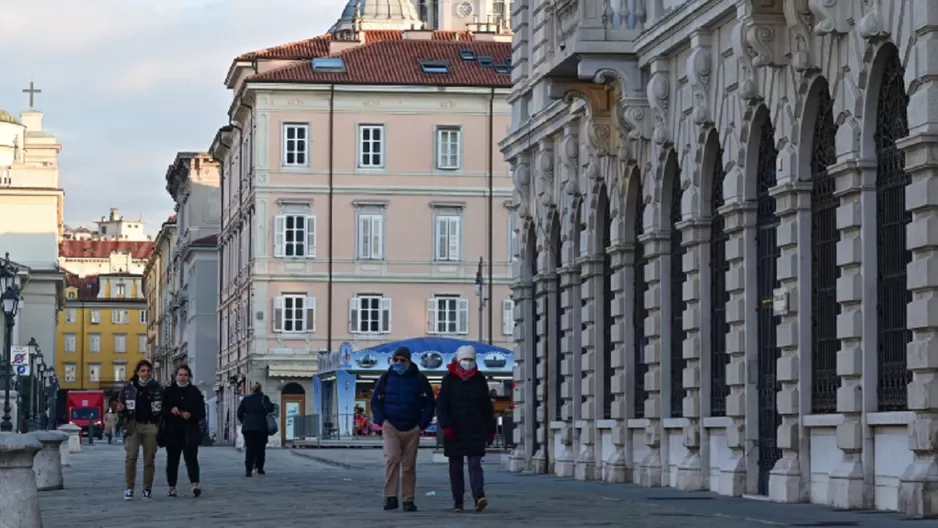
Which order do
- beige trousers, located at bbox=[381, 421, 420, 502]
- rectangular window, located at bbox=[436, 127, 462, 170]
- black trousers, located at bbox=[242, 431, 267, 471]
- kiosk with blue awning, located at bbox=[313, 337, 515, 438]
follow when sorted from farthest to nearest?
rectangular window, located at bbox=[436, 127, 462, 170] < kiosk with blue awning, located at bbox=[313, 337, 515, 438] < black trousers, located at bbox=[242, 431, 267, 471] < beige trousers, located at bbox=[381, 421, 420, 502]

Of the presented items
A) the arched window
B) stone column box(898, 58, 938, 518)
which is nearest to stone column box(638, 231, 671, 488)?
the arched window

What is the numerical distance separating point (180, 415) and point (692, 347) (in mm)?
6696

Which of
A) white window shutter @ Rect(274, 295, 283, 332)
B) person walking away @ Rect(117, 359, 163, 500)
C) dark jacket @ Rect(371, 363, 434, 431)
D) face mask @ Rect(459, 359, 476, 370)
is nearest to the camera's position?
face mask @ Rect(459, 359, 476, 370)

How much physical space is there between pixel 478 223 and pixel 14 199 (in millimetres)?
65100

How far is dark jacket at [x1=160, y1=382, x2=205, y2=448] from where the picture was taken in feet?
91.9

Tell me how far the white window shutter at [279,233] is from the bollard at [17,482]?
64.7 metres

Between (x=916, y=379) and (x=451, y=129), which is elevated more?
(x=451, y=129)

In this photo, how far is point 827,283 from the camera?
23812mm

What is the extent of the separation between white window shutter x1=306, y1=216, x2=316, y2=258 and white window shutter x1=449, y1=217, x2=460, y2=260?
5113 millimetres

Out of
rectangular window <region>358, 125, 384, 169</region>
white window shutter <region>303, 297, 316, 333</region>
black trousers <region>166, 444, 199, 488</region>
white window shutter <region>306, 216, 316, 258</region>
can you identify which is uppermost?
rectangular window <region>358, 125, 384, 169</region>

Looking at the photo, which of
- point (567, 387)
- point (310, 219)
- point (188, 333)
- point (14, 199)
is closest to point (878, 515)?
point (567, 387)

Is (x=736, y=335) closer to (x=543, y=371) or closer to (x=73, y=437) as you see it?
(x=543, y=371)

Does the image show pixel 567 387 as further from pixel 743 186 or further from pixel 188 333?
pixel 188 333

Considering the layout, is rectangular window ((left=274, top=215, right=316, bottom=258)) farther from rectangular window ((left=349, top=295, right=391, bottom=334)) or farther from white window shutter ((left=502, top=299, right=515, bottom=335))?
white window shutter ((left=502, top=299, right=515, bottom=335))
